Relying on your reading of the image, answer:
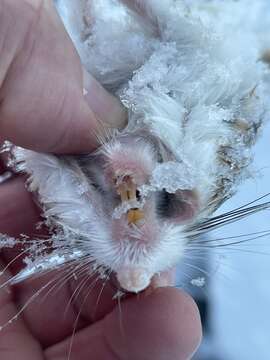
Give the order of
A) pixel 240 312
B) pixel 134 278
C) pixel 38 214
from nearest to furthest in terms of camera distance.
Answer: pixel 134 278 < pixel 38 214 < pixel 240 312

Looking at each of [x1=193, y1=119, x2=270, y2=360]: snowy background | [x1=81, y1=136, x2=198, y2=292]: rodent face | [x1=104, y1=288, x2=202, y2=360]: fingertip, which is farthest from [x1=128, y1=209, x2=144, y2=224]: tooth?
[x1=193, y1=119, x2=270, y2=360]: snowy background

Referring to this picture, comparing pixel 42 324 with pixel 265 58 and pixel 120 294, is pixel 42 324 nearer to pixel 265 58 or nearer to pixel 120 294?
pixel 120 294

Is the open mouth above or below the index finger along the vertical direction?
below

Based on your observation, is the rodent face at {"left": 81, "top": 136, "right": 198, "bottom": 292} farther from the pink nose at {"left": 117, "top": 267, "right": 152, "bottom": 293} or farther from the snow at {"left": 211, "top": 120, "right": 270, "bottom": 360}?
the snow at {"left": 211, "top": 120, "right": 270, "bottom": 360}

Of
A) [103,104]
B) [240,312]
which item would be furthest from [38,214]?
[240,312]

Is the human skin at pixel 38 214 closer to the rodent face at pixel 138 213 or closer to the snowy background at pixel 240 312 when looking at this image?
the rodent face at pixel 138 213

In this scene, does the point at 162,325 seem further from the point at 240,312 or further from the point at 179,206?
the point at 240,312

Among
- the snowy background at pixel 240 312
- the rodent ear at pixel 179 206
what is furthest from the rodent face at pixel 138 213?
the snowy background at pixel 240 312
